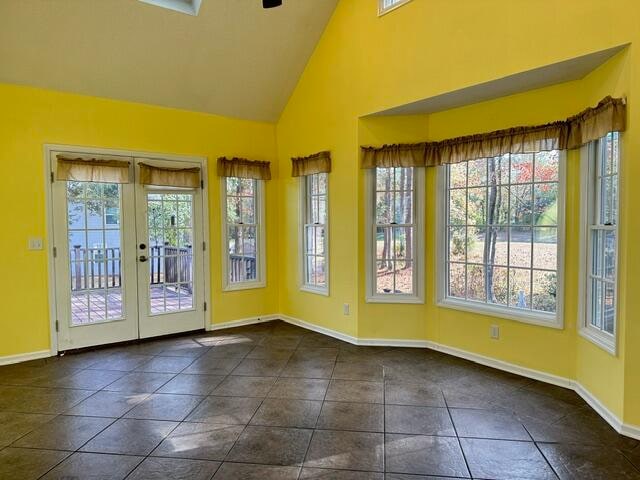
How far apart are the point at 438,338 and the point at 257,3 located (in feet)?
12.9

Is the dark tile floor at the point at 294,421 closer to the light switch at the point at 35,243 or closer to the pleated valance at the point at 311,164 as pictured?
the light switch at the point at 35,243

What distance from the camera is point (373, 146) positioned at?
443 cm

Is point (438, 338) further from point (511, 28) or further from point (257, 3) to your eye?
point (257, 3)

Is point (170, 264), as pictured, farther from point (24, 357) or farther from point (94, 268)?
point (24, 357)

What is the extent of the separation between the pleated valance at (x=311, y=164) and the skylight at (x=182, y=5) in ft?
6.35

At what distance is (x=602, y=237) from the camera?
121 inches

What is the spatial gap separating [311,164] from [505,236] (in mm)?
2365

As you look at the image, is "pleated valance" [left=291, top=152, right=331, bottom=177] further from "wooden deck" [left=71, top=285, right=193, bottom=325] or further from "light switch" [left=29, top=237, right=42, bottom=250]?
"light switch" [left=29, top=237, right=42, bottom=250]

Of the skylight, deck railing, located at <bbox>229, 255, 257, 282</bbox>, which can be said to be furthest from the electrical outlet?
the skylight

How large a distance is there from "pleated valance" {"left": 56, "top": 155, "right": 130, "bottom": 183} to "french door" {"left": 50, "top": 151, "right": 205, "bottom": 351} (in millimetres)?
31

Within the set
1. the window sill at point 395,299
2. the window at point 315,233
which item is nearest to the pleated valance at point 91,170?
the window at point 315,233

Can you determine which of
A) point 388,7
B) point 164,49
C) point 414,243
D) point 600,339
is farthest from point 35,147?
point 600,339

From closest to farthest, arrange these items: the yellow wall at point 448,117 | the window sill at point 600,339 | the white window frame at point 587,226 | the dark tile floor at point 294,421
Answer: the dark tile floor at point 294,421 → the yellow wall at point 448,117 → the window sill at point 600,339 → the white window frame at point 587,226

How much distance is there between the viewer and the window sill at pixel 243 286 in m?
5.36
